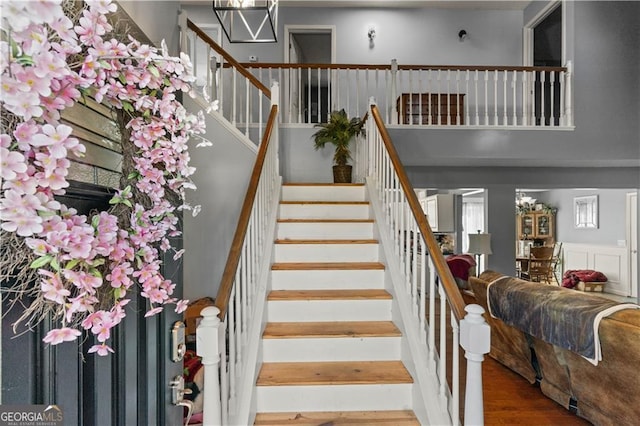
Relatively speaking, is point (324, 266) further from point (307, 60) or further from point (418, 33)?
point (307, 60)

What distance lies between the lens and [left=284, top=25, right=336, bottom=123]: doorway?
5258 millimetres

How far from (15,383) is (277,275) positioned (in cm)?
209

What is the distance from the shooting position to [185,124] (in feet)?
3.40

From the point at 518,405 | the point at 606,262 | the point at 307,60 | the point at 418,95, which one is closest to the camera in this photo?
the point at 518,405

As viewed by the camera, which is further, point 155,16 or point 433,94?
point 433,94

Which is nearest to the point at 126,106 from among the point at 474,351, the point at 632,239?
the point at 474,351

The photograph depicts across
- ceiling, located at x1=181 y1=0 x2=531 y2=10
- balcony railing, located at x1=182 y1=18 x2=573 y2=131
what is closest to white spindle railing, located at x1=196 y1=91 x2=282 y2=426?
balcony railing, located at x1=182 y1=18 x2=573 y2=131

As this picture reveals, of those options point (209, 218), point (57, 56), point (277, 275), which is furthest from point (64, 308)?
point (209, 218)

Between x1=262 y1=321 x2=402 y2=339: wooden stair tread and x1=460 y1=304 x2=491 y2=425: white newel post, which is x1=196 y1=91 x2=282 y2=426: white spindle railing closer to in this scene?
x1=262 y1=321 x2=402 y2=339: wooden stair tread

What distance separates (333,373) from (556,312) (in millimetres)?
1613

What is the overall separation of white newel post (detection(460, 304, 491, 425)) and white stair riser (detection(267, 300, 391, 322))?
3.52 feet

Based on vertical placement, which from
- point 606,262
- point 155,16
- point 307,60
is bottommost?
point 606,262

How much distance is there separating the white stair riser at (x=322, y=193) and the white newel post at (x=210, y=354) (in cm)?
263

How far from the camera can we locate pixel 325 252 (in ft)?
10.3
